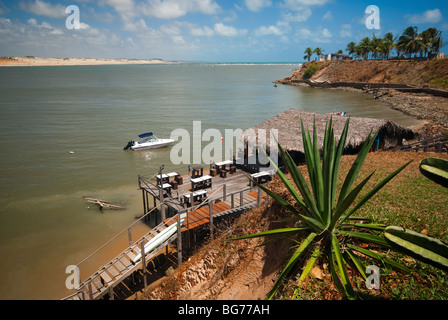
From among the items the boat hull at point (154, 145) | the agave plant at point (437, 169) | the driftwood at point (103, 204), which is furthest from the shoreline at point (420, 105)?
the agave plant at point (437, 169)

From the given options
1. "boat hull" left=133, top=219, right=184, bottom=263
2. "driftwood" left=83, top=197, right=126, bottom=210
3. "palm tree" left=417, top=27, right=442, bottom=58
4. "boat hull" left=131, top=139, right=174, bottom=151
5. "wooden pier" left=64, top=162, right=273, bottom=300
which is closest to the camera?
"wooden pier" left=64, top=162, right=273, bottom=300

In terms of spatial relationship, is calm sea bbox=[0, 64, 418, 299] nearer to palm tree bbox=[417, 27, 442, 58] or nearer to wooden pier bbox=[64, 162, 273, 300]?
wooden pier bbox=[64, 162, 273, 300]

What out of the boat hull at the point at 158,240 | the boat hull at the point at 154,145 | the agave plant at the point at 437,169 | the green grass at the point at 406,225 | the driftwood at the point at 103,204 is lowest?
the driftwood at the point at 103,204

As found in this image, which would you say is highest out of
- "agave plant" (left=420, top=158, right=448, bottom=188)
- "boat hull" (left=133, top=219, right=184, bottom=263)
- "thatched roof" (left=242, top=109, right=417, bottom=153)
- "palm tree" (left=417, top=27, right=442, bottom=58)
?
"palm tree" (left=417, top=27, right=442, bottom=58)

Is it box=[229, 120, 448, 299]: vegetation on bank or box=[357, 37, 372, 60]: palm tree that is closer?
box=[229, 120, 448, 299]: vegetation on bank

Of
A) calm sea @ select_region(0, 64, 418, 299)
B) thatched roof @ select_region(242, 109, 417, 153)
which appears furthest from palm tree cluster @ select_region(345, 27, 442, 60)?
thatched roof @ select_region(242, 109, 417, 153)

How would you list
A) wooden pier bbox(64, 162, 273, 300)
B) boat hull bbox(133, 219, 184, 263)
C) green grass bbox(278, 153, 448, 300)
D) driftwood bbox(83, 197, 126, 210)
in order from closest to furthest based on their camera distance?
green grass bbox(278, 153, 448, 300)
wooden pier bbox(64, 162, 273, 300)
boat hull bbox(133, 219, 184, 263)
driftwood bbox(83, 197, 126, 210)

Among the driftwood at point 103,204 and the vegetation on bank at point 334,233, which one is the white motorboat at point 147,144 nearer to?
the driftwood at point 103,204
